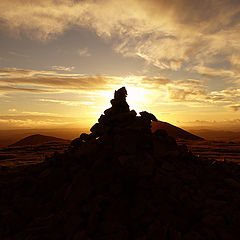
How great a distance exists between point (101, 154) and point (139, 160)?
242 centimetres

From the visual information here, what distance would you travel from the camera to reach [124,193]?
1093 cm

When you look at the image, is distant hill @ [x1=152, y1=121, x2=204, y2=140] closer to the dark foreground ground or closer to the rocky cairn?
the dark foreground ground

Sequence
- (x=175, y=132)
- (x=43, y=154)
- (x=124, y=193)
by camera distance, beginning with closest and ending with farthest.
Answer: (x=124, y=193)
(x=43, y=154)
(x=175, y=132)

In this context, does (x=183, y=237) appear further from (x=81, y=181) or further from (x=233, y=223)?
(x=81, y=181)

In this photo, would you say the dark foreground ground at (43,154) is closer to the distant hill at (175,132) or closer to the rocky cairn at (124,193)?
the rocky cairn at (124,193)

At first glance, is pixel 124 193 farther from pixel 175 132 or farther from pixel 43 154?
pixel 175 132

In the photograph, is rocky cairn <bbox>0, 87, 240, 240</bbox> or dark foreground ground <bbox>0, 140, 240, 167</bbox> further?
dark foreground ground <bbox>0, 140, 240, 167</bbox>

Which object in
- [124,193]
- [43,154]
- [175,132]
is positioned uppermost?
[175,132]

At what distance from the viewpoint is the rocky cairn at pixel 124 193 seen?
30.2 ft

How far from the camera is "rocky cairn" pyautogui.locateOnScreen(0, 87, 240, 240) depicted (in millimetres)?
9203

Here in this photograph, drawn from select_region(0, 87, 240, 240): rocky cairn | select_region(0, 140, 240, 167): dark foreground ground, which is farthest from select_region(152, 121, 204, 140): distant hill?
select_region(0, 87, 240, 240): rocky cairn

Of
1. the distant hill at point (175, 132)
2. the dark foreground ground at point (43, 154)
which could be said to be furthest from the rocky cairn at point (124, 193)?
the distant hill at point (175, 132)

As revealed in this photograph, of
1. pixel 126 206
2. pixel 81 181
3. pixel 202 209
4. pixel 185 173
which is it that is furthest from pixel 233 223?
pixel 81 181

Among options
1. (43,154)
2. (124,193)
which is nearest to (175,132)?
(43,154)
